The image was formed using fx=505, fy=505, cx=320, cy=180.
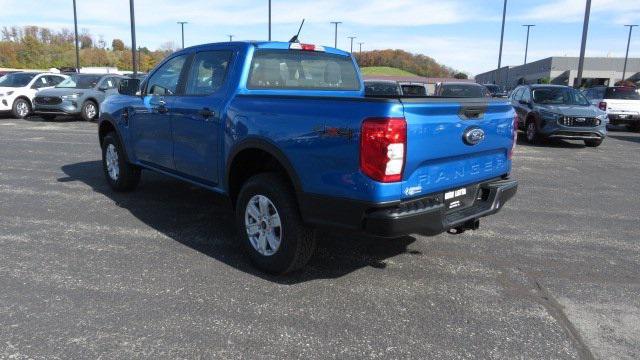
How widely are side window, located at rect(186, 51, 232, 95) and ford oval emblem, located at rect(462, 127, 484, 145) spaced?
7.32 feet

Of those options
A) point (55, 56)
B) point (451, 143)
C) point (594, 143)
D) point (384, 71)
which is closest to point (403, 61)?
point (384, 71)

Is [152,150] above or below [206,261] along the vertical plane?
above

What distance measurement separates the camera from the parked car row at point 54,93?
56.4 feet

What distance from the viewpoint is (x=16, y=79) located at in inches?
739

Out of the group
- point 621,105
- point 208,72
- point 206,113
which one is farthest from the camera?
point 621,105

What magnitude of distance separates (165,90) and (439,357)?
404 centimetres

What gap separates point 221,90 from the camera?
4.56 m

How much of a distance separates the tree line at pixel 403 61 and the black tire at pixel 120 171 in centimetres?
11003

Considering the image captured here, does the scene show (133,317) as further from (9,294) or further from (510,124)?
(510,124)

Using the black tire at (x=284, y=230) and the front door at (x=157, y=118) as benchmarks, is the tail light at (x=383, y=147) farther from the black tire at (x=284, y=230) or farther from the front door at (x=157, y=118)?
the front door at (x=157, y=118)

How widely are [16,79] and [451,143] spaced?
1979cm

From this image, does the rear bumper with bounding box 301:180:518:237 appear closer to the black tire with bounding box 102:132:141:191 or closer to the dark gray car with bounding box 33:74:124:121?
the black tire with bounding box 102:132:141:191

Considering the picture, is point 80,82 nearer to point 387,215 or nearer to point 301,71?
point 301,71

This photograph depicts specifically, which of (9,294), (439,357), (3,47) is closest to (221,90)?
(9,294)
